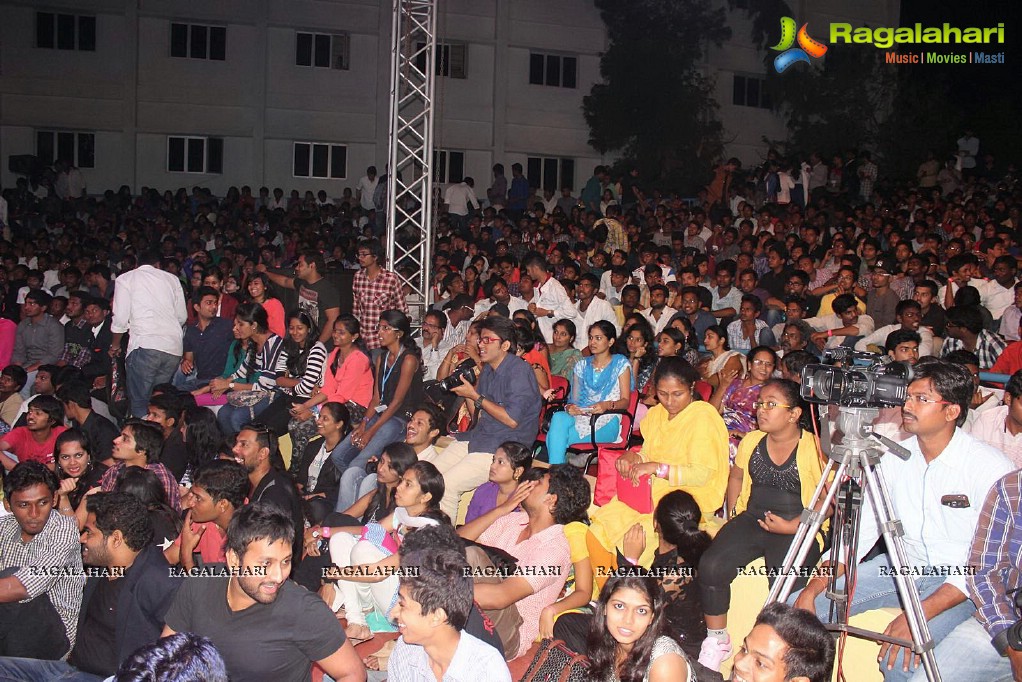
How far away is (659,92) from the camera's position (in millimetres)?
20328

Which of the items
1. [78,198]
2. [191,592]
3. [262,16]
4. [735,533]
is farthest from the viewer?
[262,16]

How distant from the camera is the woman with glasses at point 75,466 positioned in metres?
5.46

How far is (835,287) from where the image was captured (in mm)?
8891

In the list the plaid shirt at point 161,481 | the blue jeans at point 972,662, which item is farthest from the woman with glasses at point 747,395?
the plaid shirt at point 161,481

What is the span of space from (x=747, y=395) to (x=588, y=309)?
326 cm

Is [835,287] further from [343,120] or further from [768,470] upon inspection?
[343,120]

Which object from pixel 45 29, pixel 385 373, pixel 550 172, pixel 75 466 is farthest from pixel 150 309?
pixel 550 172

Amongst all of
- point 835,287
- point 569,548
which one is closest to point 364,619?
point 569,548

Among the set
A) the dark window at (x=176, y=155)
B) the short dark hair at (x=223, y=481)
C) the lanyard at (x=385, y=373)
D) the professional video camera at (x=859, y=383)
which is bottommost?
the short dark hair at (x=223, y=481)

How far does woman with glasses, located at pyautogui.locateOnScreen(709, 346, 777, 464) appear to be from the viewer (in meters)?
6.00

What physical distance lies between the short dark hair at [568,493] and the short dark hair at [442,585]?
3.95 ft

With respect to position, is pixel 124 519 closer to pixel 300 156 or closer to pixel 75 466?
pixel 75 466

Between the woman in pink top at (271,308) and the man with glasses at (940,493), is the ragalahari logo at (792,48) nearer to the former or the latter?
the woman in pink top at (271,308)

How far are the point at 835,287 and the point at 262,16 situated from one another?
14.6m
